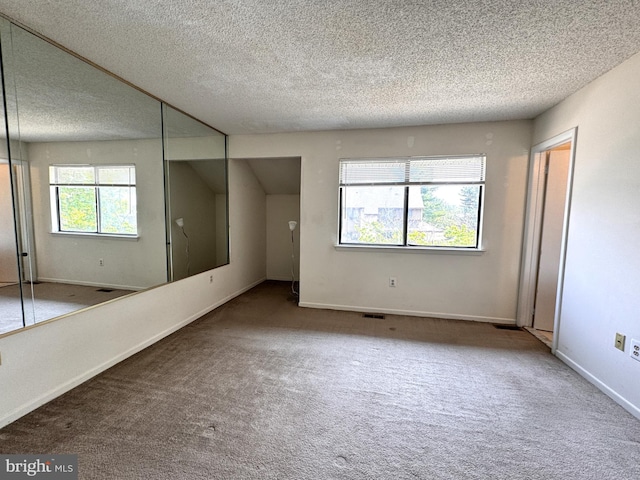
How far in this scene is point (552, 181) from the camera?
10.5 feet

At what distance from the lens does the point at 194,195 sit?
3729 millimetres

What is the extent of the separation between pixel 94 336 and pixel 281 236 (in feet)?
11.9

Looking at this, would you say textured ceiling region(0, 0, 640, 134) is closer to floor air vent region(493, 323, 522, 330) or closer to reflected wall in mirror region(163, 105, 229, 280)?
reflected wall in mirror region(163, 105, 229, 280)

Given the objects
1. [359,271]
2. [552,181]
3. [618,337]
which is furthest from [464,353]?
[552,181]

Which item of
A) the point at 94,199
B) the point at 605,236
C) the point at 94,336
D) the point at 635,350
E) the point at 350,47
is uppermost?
the point at 350,47

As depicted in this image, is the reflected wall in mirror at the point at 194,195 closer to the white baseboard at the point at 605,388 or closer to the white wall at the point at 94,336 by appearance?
the white wall at the point at 94,336

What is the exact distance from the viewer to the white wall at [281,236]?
5508 millimetres

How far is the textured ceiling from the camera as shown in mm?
1570
